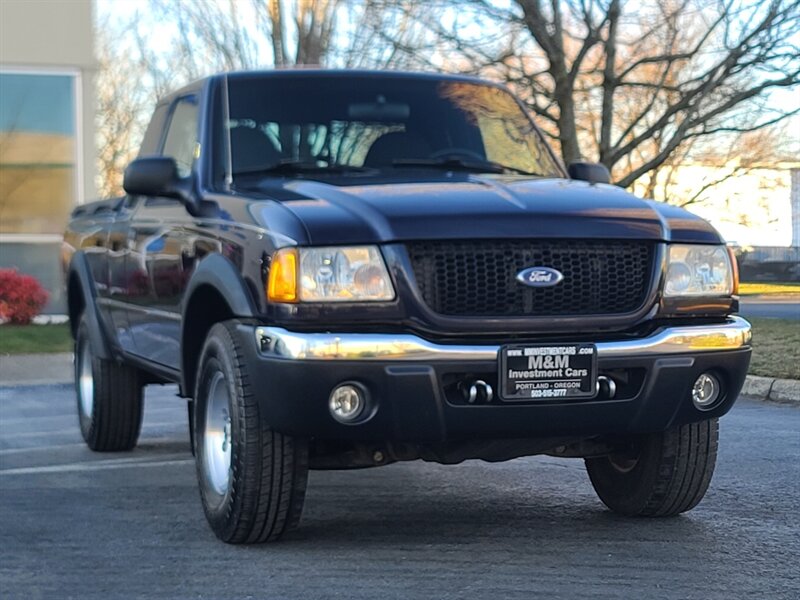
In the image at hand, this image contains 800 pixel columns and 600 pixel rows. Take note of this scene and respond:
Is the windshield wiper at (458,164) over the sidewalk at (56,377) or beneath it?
over

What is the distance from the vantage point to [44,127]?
18594mm

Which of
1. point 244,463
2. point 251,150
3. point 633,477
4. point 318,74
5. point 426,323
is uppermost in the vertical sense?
point 318,74

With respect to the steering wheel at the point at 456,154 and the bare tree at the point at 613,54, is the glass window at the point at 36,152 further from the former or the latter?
the steering wheel at the point at 456,154

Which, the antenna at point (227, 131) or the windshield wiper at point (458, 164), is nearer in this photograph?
the antenna at point (227, 131)

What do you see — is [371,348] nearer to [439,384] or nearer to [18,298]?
[439,384]

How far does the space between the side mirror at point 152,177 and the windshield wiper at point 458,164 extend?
96cm

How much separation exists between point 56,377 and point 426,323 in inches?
335

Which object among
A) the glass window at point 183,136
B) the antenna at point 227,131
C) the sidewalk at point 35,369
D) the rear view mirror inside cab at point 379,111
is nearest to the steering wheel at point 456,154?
the rear view mirror inside cab at point 379,111

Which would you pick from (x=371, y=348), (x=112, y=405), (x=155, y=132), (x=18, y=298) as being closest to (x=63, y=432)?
(x=112, y=405)

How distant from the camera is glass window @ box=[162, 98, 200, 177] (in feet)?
20.2

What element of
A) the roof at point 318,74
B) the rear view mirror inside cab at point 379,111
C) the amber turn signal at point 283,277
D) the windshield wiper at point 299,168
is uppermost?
the roof at point 318,74

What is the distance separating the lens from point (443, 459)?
16.1 feet

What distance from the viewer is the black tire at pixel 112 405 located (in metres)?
7.48

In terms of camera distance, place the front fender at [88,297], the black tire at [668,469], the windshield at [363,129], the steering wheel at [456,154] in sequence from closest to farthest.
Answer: the black tire at [668,469] < the windshield at [363,129] < the steering wheel at [456,154] < the front fender at [88,297]
